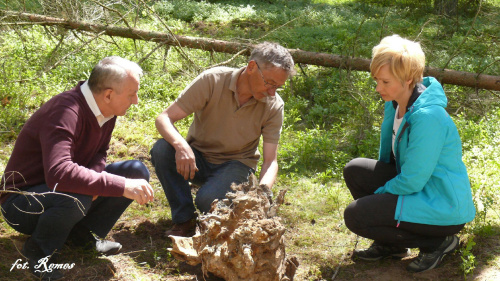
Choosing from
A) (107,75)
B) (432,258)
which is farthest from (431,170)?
(107,75)

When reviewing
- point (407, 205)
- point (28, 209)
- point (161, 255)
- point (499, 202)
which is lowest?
point (499, 202)

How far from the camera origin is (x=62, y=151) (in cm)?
283

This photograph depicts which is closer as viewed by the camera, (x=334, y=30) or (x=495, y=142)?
(x=495, y=142)

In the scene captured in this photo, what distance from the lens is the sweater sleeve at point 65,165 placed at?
2809 mm

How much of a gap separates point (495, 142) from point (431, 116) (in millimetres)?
2327

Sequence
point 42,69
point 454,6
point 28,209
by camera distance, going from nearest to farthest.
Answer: point 28,209, point 42,69, point 454,6

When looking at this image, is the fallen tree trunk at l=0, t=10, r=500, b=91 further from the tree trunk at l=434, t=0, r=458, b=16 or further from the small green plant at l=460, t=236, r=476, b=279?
the tree trunk at l=434, t=0, r=458, b=16

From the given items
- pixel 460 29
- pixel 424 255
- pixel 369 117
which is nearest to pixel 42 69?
pixel 369 117

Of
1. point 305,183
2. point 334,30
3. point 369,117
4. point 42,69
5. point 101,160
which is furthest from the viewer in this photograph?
point 334,30

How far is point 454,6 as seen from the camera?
1092 cm

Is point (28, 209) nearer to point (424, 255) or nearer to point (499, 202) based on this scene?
point (424, 255)

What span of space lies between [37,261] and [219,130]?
1563mm

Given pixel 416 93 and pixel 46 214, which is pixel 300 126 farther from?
pixel 46 214

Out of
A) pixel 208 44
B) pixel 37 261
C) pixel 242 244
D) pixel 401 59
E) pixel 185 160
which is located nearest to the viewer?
pixel 242 244
